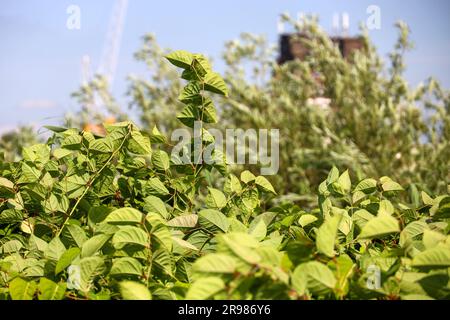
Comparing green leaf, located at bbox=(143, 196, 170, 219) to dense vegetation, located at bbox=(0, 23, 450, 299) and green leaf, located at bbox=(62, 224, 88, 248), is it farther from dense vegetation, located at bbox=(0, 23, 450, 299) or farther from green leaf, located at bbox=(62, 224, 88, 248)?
green leaf, located at bbox=(62, 224, 88, 248)

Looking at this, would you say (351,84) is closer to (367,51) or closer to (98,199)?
(367,51)

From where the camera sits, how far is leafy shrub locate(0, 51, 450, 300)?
1.12 meters

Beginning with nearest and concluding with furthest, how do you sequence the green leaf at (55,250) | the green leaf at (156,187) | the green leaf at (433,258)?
1. the green leaf at (433,258)
2. the green leaf at (55,250)
3. the green leaf at (156,187)

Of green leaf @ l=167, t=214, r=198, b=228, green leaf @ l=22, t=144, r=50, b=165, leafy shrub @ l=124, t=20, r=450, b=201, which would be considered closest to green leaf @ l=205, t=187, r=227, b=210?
green leaf @ l=167, t=214, r=198, b=228

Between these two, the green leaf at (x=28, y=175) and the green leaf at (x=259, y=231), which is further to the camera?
the green leaf at (x=28, y=175)

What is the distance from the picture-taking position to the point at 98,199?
75.9 inches

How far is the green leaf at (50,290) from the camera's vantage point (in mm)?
1266

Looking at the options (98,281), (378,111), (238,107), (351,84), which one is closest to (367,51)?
(351,84)

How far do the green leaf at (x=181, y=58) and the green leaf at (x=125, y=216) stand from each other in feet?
1.90

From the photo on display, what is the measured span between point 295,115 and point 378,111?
0.91 metres

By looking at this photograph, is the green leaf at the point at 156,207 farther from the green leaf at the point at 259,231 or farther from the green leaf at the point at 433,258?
the green leaf at the point at 433,258

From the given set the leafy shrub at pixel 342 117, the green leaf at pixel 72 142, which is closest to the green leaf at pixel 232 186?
the green leaf at pixel 72 142

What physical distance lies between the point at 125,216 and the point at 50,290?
0.21 metres
